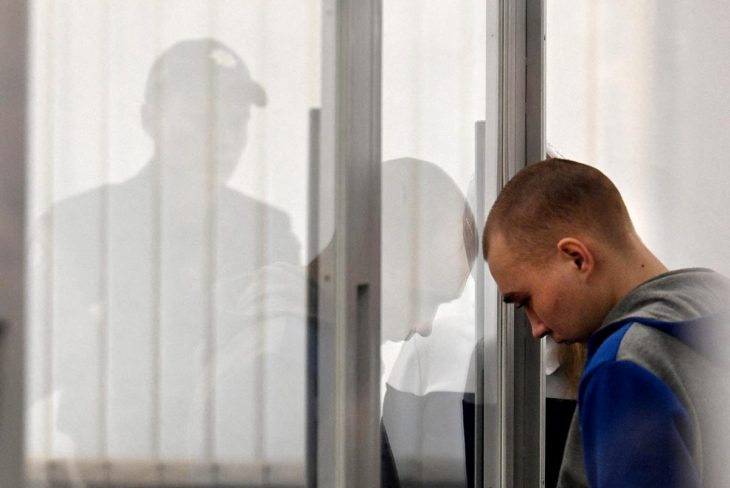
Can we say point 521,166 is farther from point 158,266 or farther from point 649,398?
point 158,266

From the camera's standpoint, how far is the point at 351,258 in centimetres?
154

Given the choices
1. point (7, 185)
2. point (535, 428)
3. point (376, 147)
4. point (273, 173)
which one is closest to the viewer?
point (7, 185)

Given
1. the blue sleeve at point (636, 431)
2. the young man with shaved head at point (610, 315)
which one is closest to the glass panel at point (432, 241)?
the young man with shaved head at point (610, 315)

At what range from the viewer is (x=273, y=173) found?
1.33 m

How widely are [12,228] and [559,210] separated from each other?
34.6 inches

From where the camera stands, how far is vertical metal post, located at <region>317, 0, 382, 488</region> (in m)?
1.47

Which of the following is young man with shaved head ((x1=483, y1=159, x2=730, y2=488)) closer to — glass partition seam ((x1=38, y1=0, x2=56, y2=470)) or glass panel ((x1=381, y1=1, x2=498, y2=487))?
glass panel ((x1=381, y1=1, x2=498, y2=487))

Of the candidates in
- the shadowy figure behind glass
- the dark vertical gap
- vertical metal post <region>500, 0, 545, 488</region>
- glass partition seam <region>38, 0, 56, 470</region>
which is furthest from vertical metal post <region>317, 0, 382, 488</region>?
vertical metal post <region>500, 0, 545, 488</region>

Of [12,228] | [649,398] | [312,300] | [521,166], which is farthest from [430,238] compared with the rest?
[12,228]

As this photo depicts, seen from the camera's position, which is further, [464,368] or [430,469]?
[464,368]

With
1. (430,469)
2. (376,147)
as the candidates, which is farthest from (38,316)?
(430,469)

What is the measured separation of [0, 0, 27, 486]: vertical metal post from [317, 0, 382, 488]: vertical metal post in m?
0.56

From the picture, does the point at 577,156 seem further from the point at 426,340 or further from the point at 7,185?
the point at 7,185

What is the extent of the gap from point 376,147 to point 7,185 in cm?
76
